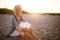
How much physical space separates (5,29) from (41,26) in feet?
0.82

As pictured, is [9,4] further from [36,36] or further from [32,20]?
[36,36]

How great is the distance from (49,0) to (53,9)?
7cm

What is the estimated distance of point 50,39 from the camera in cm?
134

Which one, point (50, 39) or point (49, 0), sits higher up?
point (49, 0)

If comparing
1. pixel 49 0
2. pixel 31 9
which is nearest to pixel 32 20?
pixel 31 9

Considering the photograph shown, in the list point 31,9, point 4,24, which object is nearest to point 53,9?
point 31,9

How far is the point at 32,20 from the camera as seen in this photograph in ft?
4.69

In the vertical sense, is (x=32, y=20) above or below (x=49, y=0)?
below

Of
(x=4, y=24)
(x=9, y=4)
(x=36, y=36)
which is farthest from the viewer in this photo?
(x=4, y=24)

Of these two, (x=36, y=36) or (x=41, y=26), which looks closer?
(x=36, y=36)

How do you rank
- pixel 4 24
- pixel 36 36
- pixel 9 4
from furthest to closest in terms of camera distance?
pixel 4 24 → pixel 9 4 → pixel 36 36

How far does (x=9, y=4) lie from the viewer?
142cm

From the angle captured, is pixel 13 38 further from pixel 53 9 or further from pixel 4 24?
pixel 53 9

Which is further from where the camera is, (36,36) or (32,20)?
(32,20)
